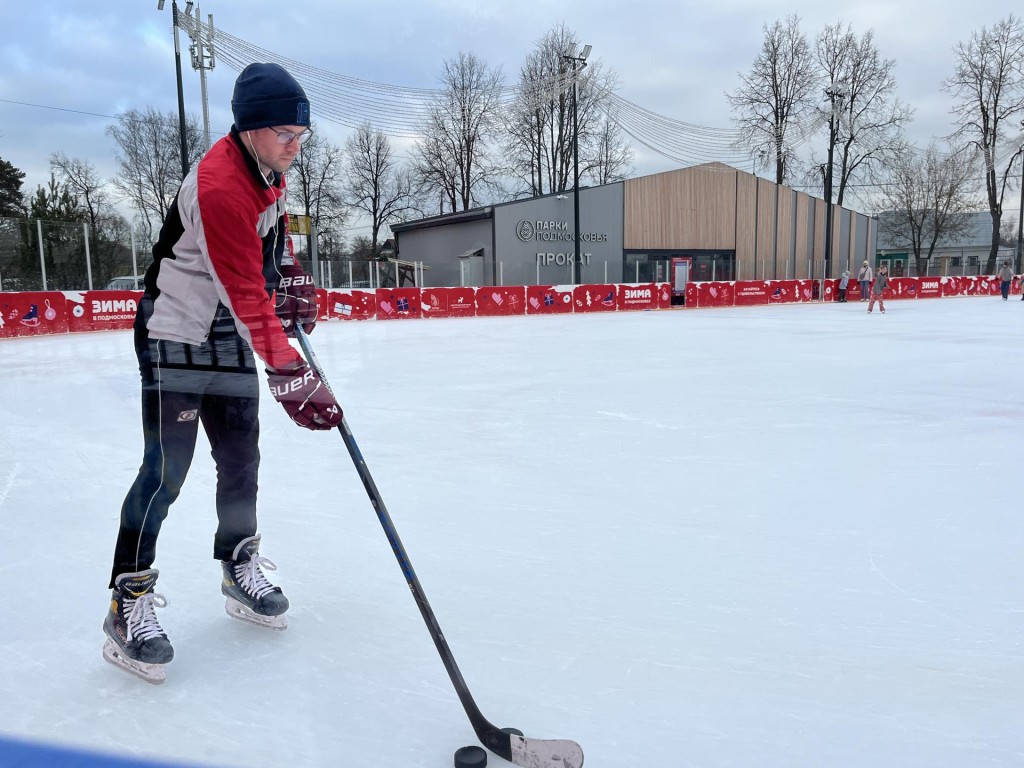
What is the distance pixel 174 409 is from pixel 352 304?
14.7m

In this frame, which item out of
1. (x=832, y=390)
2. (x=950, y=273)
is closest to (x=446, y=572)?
(x=832, y=390)

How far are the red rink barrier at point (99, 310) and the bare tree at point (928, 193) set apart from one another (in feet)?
108

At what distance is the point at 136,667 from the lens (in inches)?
72.9

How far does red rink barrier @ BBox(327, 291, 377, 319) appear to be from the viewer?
15.8 metres

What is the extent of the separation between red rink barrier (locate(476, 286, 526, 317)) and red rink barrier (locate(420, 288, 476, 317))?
21 cm

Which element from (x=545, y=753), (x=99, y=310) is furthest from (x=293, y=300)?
(x=99, y=310)

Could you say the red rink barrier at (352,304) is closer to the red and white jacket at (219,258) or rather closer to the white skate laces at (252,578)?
the white skate laces at (252,578)

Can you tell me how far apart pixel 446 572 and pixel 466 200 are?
118 ft

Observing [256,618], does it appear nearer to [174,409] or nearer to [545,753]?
[174,409]

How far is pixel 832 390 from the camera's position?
6.16 metres

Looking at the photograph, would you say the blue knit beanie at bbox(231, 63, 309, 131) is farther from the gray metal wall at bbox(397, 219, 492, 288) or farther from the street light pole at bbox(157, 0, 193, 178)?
the gray metal wall at bbox(397, 219, 492, 288)

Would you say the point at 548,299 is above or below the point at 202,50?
below

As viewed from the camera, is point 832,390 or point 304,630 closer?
point 304,630

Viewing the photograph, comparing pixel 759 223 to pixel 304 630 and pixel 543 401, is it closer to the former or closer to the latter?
pixel 543 401
